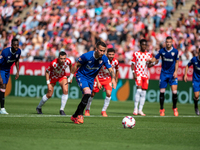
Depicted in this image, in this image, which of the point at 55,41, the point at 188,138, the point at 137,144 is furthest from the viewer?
the point at 55,41

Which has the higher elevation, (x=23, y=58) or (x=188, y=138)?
(x=23, y=58)

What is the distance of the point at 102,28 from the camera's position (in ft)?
82.4

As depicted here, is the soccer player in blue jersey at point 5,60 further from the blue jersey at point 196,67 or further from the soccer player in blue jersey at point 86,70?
the blue jersey at point 196,67

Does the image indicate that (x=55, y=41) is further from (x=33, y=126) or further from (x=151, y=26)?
(x=33, y=126)

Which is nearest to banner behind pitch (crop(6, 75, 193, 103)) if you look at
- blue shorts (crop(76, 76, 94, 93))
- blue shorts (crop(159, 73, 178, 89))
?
blue shorts (crop(159, 73, 178, 89))

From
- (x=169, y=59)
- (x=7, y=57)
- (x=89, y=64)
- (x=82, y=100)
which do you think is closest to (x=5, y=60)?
(x=7, y=57)

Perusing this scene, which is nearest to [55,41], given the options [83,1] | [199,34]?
[83,1]

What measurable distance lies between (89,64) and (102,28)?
15.6 m

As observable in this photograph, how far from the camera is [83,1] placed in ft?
93.5

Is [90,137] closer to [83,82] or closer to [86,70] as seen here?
[83,82]

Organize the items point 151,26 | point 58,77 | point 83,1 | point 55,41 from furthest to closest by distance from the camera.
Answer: point 83,1 < point 55,41 < point 151,26 < point 58,77

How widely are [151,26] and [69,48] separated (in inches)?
207

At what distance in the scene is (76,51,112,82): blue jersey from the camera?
31.7 ft

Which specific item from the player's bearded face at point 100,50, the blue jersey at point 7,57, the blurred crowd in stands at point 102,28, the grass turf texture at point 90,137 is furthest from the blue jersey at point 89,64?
the blurred crowd in stands at point 102,28
